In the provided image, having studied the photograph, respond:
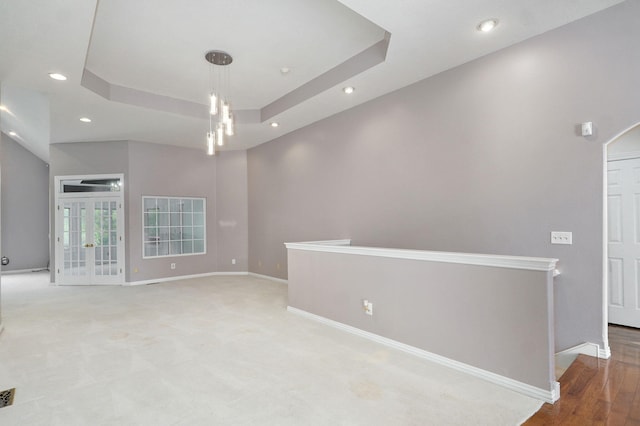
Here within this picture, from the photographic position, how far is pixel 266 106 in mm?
5836

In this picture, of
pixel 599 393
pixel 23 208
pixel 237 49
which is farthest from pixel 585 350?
pixel 23 208

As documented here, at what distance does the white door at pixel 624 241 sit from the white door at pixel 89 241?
8.16m

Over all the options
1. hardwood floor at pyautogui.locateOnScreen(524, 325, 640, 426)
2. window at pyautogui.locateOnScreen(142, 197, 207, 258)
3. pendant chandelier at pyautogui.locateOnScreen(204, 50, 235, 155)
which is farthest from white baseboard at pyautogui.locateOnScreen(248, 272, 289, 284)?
hardwood floor at pyautogui.locateOnScreen(524, 325, 640, 426)

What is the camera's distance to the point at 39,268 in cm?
927

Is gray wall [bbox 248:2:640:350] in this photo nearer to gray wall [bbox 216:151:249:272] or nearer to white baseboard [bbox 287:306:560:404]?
white baseboard [bbox 287:306:560:404]

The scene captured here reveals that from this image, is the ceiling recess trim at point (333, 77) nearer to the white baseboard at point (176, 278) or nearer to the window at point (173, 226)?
the window at point (173, 226)

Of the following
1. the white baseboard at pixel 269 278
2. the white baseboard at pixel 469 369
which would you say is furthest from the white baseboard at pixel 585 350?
the white baseboard at pixel 269 278

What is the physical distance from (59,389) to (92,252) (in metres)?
5.20

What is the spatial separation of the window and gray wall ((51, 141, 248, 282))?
0.45 ft

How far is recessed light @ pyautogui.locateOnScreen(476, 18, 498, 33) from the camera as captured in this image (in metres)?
3.00

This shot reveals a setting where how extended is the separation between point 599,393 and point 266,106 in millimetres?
5580

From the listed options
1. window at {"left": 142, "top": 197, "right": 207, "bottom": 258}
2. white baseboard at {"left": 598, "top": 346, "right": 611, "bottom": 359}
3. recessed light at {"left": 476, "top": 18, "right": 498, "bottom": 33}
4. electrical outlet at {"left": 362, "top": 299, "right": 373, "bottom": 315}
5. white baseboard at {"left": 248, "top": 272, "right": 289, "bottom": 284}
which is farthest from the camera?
window at {"left": 142, "top": 197, "right": 207, "bottom": 258}

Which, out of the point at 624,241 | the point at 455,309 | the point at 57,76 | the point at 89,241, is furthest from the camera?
the point at 89,241

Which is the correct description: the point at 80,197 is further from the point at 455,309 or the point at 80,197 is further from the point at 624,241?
the point at 624,241
